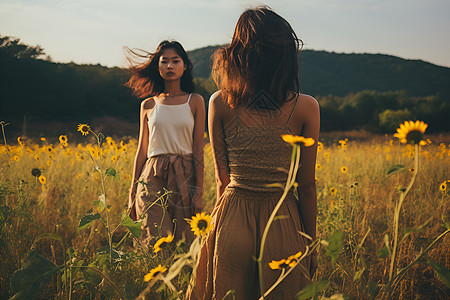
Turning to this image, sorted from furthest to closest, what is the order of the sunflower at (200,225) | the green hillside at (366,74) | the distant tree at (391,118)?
1. the green hillside at (366,74)
2. the distant tree at (391,118)
3. the sunflower at (200,225)

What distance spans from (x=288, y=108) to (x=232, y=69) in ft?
0.93

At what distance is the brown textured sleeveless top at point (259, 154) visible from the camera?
1.38m

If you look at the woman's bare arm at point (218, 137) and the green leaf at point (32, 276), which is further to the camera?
the woman's bare arm at point (218, 137)

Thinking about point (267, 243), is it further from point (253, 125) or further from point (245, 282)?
point (253, 125)

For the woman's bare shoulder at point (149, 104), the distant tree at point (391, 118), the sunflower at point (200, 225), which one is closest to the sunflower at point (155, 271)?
the sunflower at point (200, 225)

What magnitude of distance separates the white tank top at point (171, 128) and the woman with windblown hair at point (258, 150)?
1496 millimetres

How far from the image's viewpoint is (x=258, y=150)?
1.39 metres

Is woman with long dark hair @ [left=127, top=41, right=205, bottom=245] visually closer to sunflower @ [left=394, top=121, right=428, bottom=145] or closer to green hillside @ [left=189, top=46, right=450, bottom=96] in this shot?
sunflower @ [left=394, top=121, right=428, bottom=145]

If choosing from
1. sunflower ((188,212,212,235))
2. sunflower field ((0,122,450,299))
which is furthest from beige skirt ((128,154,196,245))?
sunflower ((188,212,212,235))

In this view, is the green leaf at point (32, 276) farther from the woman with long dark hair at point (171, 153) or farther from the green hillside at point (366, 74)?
the green hillside at point (366, 74)

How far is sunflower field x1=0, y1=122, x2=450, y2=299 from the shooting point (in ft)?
2.88

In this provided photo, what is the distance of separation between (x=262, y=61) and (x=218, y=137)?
0.37 metres

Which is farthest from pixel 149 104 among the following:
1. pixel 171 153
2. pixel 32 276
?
pixel 32 276

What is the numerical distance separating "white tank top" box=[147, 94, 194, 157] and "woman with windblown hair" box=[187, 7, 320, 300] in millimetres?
1496
